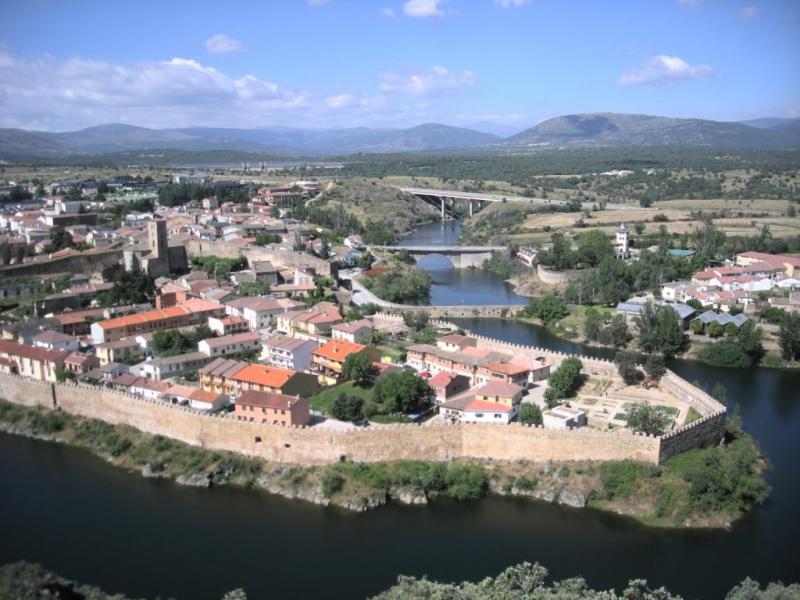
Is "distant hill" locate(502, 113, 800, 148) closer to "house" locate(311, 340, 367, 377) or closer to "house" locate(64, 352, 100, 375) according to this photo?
"house" locate(311, 340, 367, 377)

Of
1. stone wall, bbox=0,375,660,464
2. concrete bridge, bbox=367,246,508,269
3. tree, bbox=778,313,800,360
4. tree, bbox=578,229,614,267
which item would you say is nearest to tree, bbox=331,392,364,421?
stone wall, bbox=0,375,660,464

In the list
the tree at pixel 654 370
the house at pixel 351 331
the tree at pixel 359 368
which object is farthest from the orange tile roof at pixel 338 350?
the tree at pixel 654 370

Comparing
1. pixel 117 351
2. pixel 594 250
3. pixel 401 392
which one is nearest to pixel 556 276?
pixel 594 250

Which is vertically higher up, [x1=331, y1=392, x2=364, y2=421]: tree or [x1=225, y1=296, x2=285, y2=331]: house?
[x1=225, y1=296, x2=285, y2=331]: house

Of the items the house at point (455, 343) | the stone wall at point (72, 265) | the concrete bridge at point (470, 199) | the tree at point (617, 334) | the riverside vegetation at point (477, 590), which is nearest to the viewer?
the riverside vegetation at point (477, 590)

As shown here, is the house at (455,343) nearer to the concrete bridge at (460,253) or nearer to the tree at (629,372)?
the tree at (629,372)

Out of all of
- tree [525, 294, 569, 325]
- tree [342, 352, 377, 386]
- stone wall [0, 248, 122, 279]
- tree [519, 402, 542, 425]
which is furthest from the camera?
tree [525, 294, 569, 325]

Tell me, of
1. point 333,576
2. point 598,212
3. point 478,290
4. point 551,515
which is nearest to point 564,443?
point 551,515
